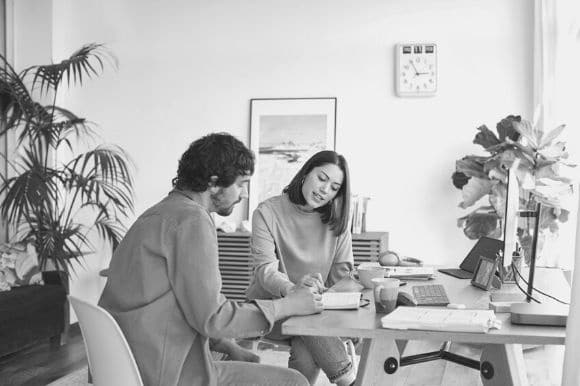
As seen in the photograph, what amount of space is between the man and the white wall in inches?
131

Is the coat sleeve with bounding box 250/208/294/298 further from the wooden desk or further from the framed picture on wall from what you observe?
the framed picture on wall

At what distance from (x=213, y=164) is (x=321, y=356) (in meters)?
0.99

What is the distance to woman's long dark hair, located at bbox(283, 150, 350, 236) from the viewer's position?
3000mm

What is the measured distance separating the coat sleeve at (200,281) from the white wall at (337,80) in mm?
3456

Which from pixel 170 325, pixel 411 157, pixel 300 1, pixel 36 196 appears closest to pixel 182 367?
pixel 170 325

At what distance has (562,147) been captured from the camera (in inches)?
168

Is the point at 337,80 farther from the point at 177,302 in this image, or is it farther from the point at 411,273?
the point at 177,302

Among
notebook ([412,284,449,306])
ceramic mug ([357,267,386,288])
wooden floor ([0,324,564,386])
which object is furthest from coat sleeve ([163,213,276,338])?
wooden floor ([0,324,564,386])

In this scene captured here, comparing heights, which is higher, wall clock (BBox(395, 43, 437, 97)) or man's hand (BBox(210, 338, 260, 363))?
wall clock (BBox(395, 43, 437, 97))

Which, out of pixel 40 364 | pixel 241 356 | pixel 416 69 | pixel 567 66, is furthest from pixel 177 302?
pixel 416 69

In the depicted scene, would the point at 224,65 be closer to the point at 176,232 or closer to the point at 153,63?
the point at 153,63

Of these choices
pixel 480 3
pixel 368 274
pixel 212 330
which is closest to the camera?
pixel 212 330

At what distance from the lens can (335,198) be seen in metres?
3.02

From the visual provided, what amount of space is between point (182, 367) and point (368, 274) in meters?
0.88
